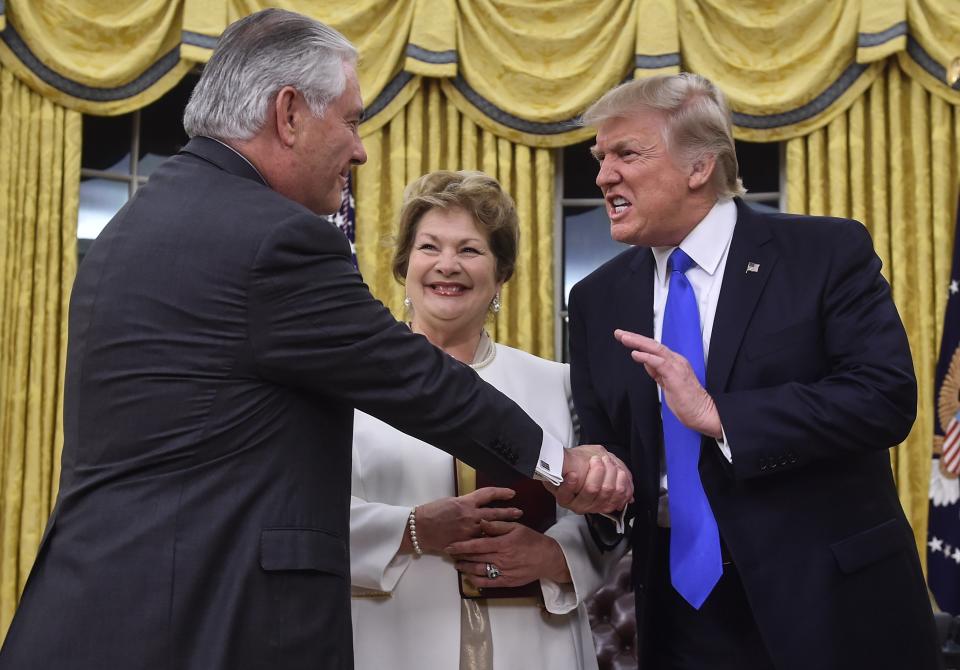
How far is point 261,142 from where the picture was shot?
6.72 feet

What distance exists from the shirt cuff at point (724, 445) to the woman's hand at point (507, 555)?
1.54 feet

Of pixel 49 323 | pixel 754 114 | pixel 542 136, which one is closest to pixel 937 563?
pixel 754 114

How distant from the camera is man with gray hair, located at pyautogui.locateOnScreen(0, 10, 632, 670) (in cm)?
176

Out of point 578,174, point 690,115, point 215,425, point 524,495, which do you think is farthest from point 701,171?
point 578,174

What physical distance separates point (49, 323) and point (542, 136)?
2.46 m

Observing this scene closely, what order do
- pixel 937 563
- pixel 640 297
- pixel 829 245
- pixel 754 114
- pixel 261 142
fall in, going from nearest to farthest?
pixel 261 142
pixel 829 245
pixel 640 297
pixel 937 563
pixel 754 114

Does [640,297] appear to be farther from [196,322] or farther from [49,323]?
[49,323]

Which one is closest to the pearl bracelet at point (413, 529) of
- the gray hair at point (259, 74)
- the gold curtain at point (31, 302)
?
the gray hair at point (259, 74)

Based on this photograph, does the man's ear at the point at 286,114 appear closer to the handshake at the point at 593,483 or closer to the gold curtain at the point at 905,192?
the handshake at the point at 593,483

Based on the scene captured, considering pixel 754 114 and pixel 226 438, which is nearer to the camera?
pixel 226 438

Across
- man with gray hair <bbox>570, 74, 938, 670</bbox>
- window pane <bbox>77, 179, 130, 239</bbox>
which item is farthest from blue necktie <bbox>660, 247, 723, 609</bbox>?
window pane <bbox>77, 179, 130, 239</bbox>

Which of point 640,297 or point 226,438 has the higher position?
point 640,297

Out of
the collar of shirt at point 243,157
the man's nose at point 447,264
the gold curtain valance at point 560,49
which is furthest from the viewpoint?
the gold curtain valance at point 560,49

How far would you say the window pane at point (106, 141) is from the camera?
5.73m
